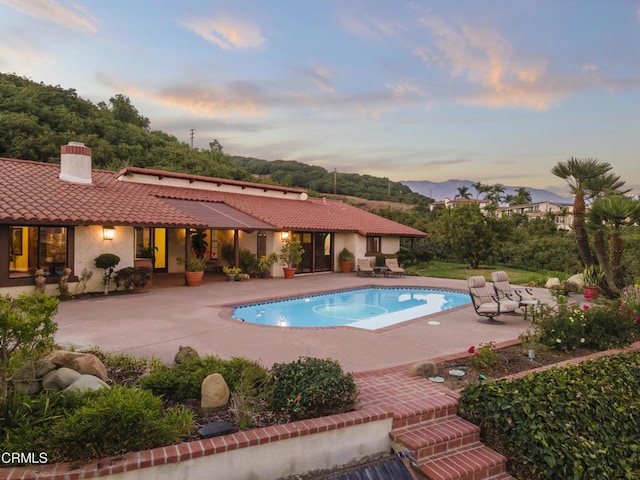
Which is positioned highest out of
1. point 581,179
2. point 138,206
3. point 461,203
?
point 581,179

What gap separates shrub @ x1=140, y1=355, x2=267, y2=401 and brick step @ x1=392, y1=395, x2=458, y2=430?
71.2 inches

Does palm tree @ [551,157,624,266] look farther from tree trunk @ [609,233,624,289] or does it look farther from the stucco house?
the stucco house

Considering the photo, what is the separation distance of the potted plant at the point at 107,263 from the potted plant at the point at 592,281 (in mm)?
17509

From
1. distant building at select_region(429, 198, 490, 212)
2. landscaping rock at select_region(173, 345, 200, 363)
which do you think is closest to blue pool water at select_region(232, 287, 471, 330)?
landscaping rock at select_region(173, 345, 200, 363)

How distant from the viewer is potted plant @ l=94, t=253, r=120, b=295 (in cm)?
1480

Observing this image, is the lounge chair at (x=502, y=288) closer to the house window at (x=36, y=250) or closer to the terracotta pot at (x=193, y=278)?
the terracotta pot at (x=193, y=278)

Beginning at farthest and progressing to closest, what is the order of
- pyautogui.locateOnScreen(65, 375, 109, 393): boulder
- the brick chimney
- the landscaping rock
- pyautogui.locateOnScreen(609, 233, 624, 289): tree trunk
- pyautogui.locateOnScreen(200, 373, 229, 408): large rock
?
the brick chimney
pyautogui.locateOnScreen(609, 233, 624, 289): tree trunk
the landscaping rock
pyautogui.locateOnScreen(200, 373, 229, 408): large rock
pyautogui.locateOnScreen(65, 375, 109, 393): boulder

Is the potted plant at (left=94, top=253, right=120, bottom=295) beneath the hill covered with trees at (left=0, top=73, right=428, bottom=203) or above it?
beneath

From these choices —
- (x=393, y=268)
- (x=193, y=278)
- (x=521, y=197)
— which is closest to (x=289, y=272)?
(x=193, y=278)

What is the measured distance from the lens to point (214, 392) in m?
4.92

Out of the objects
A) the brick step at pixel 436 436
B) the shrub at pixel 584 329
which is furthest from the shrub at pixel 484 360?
the shrub at pixel 584 329

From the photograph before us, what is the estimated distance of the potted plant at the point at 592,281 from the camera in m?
14.9

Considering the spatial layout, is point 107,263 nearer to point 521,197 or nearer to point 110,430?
point 110,430

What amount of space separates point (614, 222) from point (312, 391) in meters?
12.6
